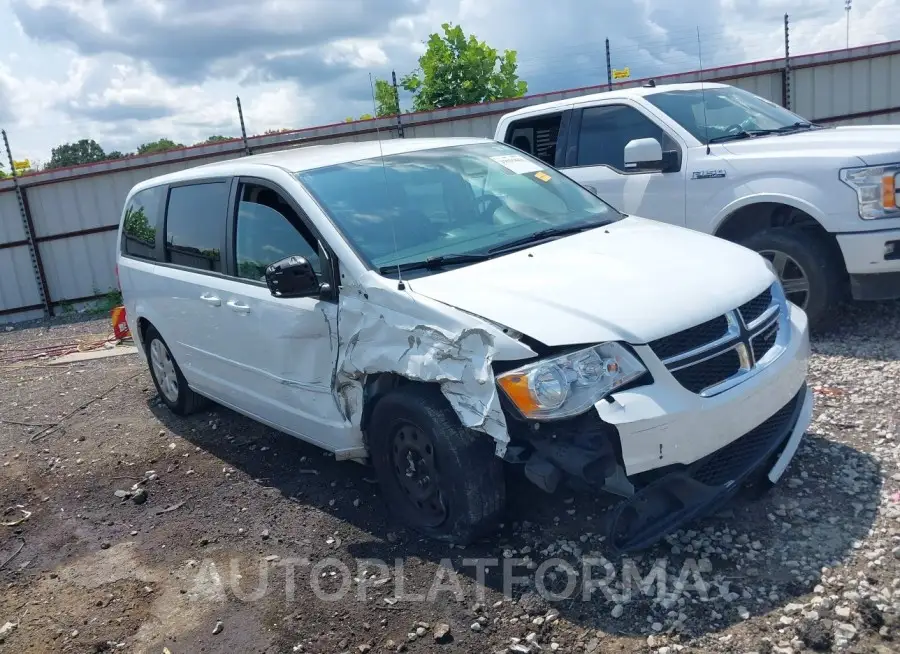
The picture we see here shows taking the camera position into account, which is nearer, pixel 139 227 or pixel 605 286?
pixel 605 286

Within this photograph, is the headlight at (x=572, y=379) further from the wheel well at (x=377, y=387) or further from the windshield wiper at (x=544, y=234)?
the windshield wiper at (x=544, y=234)

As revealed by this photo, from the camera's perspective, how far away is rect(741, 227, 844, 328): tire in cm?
563

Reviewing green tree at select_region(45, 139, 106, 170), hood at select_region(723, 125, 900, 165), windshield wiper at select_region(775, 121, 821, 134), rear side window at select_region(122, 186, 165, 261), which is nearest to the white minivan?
rear side window at select_region(122, 186, 165, 261)

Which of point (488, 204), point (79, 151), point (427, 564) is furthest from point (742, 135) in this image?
point (79, 151)

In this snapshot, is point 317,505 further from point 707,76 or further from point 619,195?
point 707,76

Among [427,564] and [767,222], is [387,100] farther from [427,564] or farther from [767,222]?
[427,564]

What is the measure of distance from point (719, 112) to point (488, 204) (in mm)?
3120

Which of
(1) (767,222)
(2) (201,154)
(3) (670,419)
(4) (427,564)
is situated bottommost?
(4) (427,564)

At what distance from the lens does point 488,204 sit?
14.5 feet

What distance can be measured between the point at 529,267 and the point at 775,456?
4.54ft

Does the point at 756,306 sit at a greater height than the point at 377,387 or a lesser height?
greater

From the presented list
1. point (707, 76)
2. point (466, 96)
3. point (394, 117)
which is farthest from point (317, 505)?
point (466, 96)

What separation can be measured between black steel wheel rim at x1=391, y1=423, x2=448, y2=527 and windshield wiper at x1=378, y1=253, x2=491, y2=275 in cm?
73

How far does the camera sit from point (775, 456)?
3.61 meters
